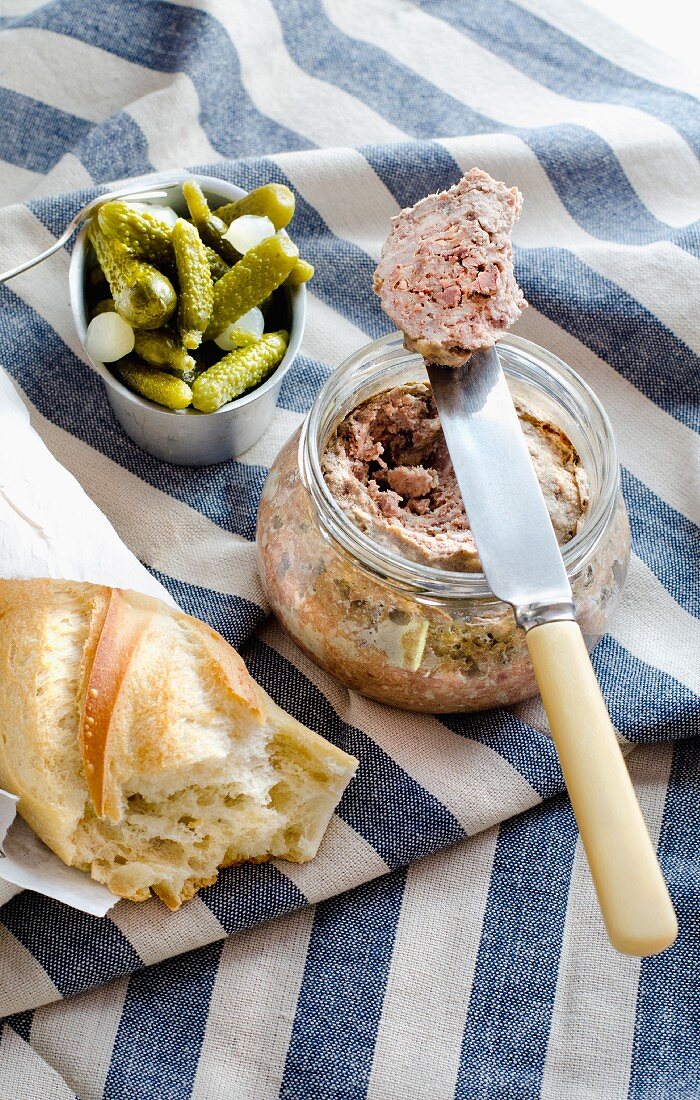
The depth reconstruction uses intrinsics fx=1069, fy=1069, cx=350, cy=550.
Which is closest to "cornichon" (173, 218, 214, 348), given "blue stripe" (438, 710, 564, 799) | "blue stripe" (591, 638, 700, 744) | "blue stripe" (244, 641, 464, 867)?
"blue stripe" (244, 641, 464, 867)

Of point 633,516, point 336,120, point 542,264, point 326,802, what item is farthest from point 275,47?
point 326,802

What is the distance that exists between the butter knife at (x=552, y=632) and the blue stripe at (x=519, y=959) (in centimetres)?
46

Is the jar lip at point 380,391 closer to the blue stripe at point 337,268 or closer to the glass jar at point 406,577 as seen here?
the glass jar at point 406,577

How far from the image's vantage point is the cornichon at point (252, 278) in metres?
1.83

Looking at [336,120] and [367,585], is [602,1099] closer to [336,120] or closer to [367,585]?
[367,585]

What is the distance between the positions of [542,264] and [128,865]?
1411mm

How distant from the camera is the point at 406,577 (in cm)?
149

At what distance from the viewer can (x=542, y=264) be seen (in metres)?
2.19

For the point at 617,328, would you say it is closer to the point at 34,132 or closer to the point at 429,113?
the point at 429,113

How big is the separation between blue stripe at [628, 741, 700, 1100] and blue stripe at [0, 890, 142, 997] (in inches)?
31.4

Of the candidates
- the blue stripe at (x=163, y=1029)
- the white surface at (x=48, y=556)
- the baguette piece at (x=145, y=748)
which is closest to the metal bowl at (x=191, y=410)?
the white surface at (x=48, y=556)

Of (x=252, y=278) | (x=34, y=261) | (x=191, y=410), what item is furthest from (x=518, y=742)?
(x=34, y=261)

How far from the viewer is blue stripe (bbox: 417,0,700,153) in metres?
2.53

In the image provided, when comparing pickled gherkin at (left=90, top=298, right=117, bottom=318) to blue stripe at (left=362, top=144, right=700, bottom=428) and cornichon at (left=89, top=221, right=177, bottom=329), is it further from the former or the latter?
blue stripe at (left=362, top=144, right=700, bottom=428)
